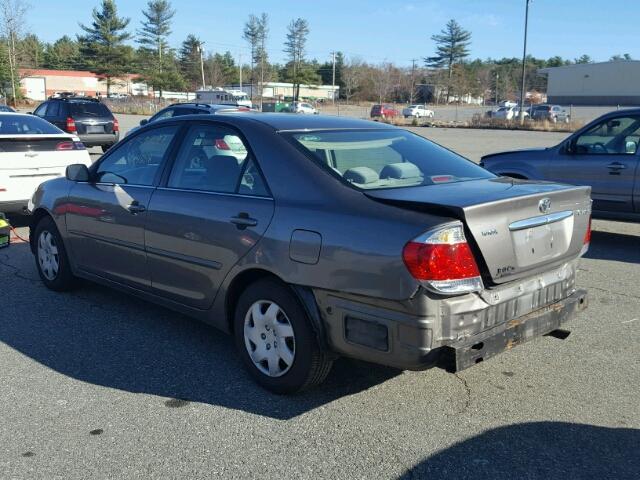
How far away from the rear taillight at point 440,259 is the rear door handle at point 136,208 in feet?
7.56

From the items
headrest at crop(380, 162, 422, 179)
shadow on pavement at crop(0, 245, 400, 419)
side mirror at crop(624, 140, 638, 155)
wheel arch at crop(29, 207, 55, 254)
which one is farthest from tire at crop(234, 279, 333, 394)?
side mirror at crop(624, 140, 638, 155)

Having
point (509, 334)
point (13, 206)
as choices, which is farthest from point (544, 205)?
point (13, 206)

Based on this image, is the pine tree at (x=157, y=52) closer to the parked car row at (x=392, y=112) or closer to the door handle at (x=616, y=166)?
the parked car row at (x=392, y=112)

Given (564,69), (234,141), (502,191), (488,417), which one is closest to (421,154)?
(502,191)

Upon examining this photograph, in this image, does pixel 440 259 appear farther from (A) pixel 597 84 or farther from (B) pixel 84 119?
(A) pixel 597 84

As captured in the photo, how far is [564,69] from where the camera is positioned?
8781 cm

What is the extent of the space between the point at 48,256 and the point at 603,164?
6.63m

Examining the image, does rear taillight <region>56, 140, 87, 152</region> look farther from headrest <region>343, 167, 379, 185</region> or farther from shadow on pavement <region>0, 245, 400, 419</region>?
headrest <region>343, 167, 379, 185</region>

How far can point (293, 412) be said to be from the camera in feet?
12.5

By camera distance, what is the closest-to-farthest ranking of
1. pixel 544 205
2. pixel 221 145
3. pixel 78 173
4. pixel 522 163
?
pixel 544 205, pixel 221 145, pixel 78 173, pixel 522 163

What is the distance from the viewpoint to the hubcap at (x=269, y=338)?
3.89 meters

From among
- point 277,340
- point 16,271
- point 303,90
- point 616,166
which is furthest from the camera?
point 303,90

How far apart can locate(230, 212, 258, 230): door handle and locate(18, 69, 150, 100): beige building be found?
9432 cm

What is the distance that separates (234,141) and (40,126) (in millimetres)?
7039
